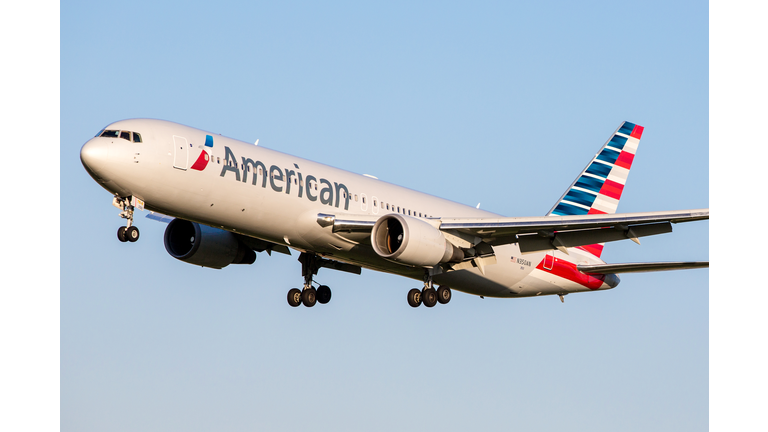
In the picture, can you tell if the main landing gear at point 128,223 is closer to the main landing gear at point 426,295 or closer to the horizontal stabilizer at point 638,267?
the main landing gear at point 426,295

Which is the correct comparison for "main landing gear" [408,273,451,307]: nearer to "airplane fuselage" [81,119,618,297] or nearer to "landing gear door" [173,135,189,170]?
"airplane fuselage" [81,119,618,297]

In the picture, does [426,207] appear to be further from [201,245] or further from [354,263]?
[201,245]

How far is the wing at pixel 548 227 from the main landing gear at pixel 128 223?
6418 millimetres

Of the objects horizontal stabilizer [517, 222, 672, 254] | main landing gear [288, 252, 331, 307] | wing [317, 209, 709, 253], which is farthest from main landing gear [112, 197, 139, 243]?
horizontal stabilizer [517, 222, 672, 254]

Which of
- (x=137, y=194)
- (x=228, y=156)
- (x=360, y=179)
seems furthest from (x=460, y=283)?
(x=137, y=194)

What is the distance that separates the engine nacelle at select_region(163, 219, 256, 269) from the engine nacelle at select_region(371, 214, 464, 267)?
7995 mm

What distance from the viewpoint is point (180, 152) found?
97.4 ft

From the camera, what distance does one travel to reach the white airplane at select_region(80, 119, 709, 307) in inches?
1159

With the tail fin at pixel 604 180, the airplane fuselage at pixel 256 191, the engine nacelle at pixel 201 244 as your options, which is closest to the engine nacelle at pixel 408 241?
the airplane fuselage at pixel 256 191

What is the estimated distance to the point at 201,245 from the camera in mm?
37406

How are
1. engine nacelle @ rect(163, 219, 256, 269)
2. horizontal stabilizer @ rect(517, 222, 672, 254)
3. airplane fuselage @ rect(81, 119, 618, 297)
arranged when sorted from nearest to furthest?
airplane fuselage @ rect(81, 119, 618, 297)
horizontal stabilizer @ rect(517, 222, 672, 254)
engine nacelle @ rect(163, 219, 256, 269)

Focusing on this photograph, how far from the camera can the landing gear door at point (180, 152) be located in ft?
96.9

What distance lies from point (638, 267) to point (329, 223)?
13215 millimetres

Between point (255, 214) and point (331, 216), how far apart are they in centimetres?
284
